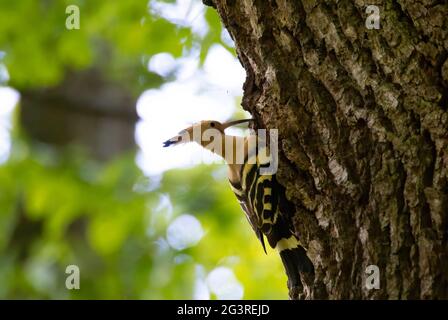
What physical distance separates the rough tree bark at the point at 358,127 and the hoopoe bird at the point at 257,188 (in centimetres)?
17

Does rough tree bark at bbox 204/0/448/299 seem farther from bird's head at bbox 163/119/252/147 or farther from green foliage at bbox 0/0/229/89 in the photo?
green foliage at bbox 0/0/229/89

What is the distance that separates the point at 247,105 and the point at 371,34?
0.51m

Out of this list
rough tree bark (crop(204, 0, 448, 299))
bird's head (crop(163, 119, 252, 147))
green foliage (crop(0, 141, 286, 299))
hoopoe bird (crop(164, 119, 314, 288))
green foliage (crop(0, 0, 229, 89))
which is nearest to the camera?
rough tree bark (crop(204, 0, 448, 299))

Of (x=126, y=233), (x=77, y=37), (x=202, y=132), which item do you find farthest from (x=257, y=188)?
(x=126, y=233)

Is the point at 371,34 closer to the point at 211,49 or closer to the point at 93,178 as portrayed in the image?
the point at 211,49

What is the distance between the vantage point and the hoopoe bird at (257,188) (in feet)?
8.77

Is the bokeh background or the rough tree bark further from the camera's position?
the bokeh background

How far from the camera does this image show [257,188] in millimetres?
2881

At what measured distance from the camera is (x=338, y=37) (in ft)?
7.75

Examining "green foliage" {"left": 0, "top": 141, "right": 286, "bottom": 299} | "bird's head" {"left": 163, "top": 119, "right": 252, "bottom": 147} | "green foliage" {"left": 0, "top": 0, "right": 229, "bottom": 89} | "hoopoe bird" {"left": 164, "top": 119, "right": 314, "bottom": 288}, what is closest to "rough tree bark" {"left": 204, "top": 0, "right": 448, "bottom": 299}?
"hoopoe bird" {"left": 164, "top": 119, "right": 314, "bottom": 288}

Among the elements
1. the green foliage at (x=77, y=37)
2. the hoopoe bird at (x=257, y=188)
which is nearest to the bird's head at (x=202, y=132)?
the hoopoe bird at (x=257, y=188)

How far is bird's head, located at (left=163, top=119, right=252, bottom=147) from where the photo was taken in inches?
133

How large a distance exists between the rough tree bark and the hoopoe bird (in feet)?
0.55
